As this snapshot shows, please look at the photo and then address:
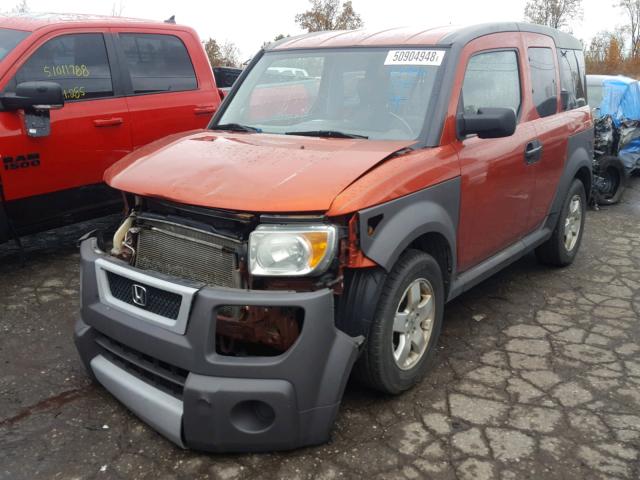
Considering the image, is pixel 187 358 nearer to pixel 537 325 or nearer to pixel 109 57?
pixel 537 325

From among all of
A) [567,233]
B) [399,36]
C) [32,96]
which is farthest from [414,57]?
[32,96]

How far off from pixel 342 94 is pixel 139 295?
1.70 metres

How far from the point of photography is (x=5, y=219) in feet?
15.3

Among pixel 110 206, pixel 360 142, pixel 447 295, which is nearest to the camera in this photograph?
pixel 360 142

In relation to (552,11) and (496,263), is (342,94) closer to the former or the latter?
(496,263)

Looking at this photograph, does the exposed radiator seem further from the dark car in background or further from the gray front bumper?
the dark car in background

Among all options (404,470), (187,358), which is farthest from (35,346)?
(404,470)

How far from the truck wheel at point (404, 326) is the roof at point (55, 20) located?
3632 millimetres

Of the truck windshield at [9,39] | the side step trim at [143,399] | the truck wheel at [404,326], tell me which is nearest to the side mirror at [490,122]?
the truck wheel at [404,326]

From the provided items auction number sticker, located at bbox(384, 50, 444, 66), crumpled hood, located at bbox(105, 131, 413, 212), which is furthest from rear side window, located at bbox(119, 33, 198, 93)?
auction number sticker, located at bbox(384, 50, 444, 66)

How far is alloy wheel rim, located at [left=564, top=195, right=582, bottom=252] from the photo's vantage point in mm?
5301

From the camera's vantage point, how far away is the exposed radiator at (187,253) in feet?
9.13

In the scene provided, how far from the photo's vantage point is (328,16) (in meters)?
43.7

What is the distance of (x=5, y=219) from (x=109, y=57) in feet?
5.35
